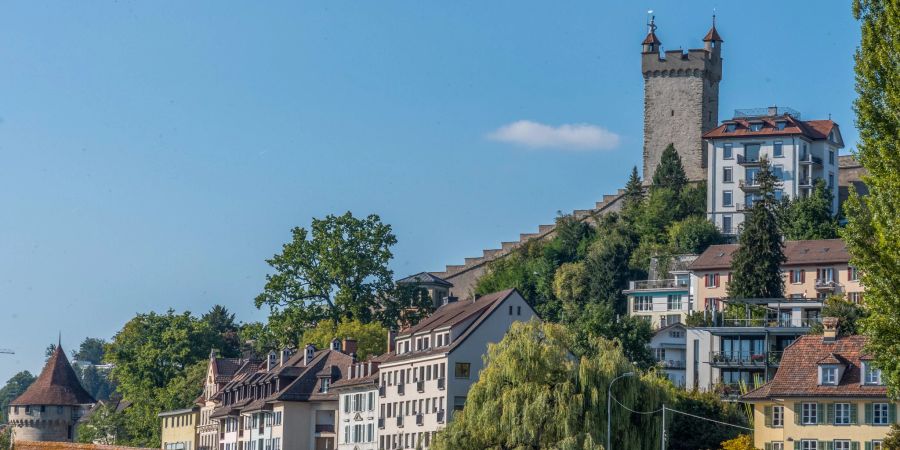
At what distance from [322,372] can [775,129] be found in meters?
47.1

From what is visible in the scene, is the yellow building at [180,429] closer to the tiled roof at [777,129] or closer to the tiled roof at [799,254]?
the tiled roof at [799,254]

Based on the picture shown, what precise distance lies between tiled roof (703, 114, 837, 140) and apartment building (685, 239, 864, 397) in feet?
52.2

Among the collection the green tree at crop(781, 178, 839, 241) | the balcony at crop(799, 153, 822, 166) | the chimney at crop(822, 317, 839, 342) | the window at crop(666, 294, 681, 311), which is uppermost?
the balcony at crop(799, 153, 822, 166)

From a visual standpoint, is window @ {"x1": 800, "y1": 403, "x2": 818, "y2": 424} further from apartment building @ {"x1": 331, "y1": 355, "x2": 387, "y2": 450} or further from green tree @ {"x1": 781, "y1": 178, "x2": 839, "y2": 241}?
green tree @ {"x1": 781, "y1": 178, "x2": 839, "y2": 241}

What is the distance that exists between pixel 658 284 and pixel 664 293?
1.22m

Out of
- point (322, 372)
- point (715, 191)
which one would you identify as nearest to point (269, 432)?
point (322, 372)

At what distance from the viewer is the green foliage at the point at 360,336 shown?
120m

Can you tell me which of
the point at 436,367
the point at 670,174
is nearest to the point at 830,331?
the point at 436,367

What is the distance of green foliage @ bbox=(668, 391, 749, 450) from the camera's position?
83312 millimetres

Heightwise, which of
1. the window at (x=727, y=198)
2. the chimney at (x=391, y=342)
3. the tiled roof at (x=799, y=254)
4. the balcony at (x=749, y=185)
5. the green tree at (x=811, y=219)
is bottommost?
the chimney at (x=391, y=342)

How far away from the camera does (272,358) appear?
119875 mm

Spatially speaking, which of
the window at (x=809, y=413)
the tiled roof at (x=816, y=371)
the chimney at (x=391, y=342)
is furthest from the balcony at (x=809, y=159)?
the window at (x=809, y=413)

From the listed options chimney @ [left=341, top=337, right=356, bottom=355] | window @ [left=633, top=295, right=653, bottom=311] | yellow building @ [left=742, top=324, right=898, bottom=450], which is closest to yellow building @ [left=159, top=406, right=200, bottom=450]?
chimney @ [left=341, top=337, right=356, bottom=355]

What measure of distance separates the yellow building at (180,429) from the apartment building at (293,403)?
13.1 metres
